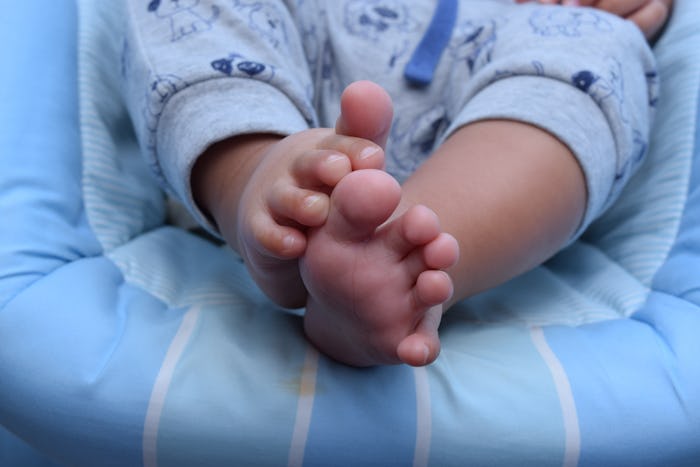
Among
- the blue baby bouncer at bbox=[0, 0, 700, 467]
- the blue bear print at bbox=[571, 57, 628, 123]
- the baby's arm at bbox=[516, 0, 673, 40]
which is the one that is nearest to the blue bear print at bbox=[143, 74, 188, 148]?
the blue baby bouncer at bbox=[0, 0, 700, 467]

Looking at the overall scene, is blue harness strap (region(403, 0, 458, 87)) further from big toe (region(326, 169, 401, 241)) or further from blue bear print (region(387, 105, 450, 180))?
big toe (region(326, 169, 401, 241))

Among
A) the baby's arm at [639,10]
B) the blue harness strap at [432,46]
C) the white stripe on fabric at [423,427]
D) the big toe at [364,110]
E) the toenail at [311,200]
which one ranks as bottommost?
the white stripe on fabric at [423,427]

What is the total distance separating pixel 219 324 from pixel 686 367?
37cm

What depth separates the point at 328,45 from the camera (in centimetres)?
79

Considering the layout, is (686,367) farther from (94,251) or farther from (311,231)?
(94,251)

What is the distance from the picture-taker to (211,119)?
0.56 m

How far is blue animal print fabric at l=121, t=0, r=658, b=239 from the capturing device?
58 centimetres

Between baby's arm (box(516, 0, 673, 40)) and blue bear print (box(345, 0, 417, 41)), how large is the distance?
186mm

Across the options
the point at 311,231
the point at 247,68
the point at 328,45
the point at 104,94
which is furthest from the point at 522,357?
the point at 104,94

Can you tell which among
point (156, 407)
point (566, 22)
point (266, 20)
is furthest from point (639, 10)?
point (156, 407)

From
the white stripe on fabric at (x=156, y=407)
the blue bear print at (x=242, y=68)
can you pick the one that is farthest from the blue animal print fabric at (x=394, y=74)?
the white stripe on fabric at (x=156, y=407)

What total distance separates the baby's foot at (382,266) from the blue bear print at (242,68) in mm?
230

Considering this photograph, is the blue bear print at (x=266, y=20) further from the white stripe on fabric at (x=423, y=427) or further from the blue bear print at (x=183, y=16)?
the white stripe on fabric at (x=423, y=427)

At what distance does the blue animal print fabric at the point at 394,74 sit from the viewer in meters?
0.58
